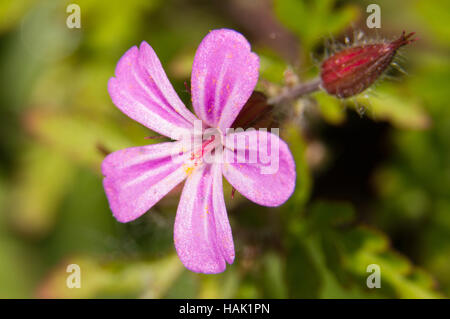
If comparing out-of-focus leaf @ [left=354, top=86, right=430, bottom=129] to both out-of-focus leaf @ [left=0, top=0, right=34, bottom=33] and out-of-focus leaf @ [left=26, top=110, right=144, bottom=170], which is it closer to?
out-of-focus leaf @ [left=26, top=110, right=144, bottom=170]

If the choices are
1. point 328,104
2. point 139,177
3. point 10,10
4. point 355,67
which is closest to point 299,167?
point 328,104

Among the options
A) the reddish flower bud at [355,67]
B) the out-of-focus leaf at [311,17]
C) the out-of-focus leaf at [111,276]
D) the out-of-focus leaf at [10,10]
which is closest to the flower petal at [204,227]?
the reddish flower bud at [355,67]

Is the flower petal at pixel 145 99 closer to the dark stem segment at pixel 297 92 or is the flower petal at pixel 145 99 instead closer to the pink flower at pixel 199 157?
the pink flower at pixel 199 157

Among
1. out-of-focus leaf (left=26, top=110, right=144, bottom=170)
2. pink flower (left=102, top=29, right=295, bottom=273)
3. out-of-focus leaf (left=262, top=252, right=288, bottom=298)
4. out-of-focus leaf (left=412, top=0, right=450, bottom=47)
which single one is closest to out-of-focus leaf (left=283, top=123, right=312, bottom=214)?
out-of-focus leaf (left=262, top=252, right=288, bottom=298)

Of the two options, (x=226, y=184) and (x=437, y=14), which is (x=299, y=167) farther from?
(x=437, y=14)

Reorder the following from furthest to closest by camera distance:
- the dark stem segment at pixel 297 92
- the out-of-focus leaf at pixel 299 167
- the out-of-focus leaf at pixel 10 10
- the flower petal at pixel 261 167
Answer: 1. the out-of-focus leaf at pixel 10 10
2. the out-of-focus leaf at pixel 299 167
3. the dark stem segment at pixel 297 92
4. the flower petal at pixel 261 167

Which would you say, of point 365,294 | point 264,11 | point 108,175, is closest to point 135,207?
point 108,175
